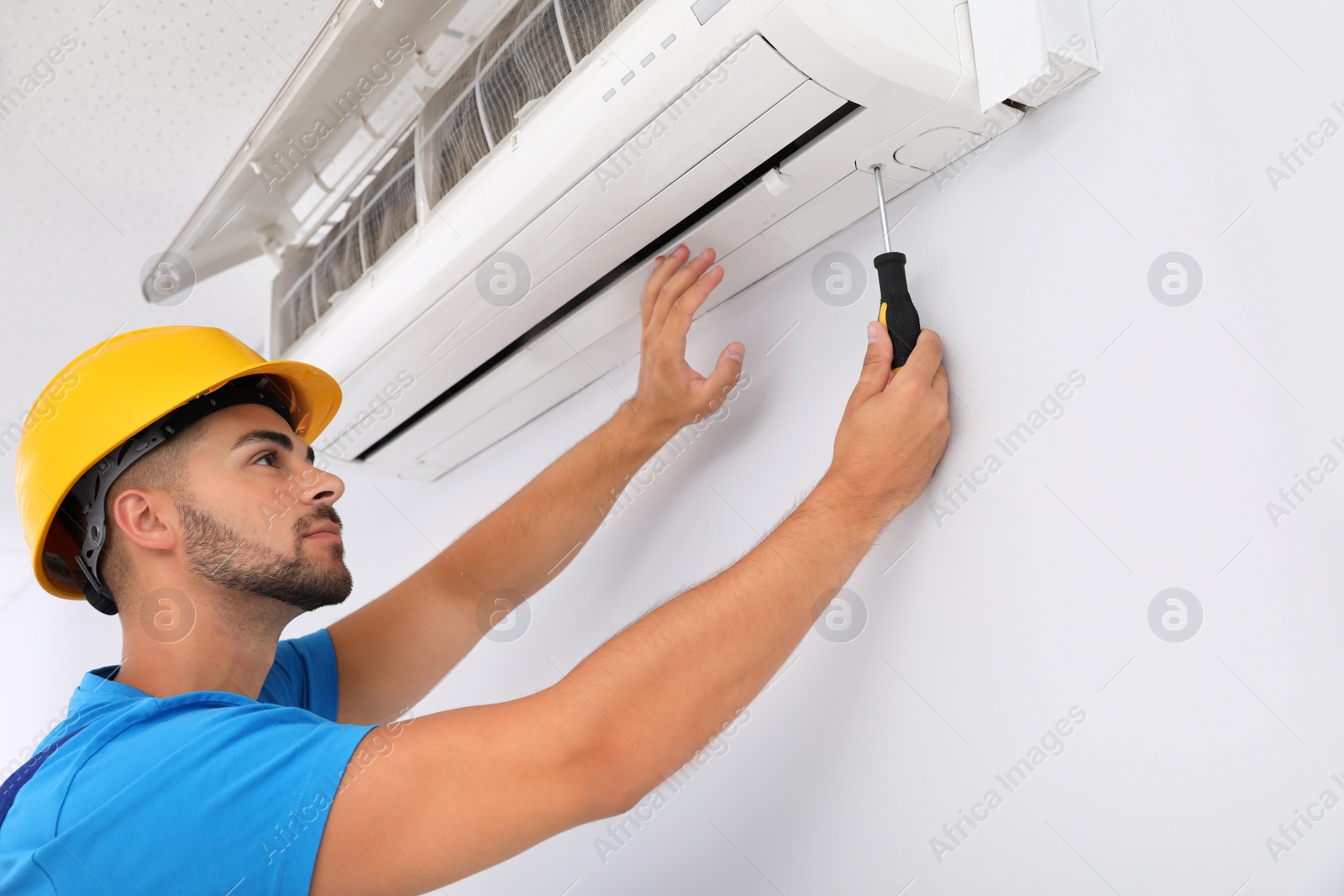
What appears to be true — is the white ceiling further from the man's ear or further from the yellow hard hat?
the man's ear

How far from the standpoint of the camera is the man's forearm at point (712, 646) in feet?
2.24

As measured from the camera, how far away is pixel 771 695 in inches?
36.6

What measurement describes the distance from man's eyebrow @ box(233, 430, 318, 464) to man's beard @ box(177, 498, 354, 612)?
0.09 metres

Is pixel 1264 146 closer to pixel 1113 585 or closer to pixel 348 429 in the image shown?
pixel 1113 585

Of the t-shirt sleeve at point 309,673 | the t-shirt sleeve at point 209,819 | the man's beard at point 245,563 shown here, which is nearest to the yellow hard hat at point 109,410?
the man's beard at point 245,563

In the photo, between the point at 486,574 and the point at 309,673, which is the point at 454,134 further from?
the point at 309,673

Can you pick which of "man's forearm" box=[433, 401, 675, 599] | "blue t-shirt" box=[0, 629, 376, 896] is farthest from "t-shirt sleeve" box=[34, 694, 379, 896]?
"man's forearm" box=[433, 401, 675, 599]

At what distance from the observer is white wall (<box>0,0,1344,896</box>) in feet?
1.89

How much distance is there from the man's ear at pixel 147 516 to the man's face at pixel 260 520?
0.02 metres

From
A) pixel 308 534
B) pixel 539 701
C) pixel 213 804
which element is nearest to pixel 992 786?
pixel 539 701

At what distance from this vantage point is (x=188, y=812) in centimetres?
71

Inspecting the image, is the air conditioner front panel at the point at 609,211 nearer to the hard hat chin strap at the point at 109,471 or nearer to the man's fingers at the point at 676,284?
the man's fingers at the point at 676,284

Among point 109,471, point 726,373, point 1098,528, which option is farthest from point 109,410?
point 1098,528

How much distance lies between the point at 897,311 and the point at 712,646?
0.35 meters
